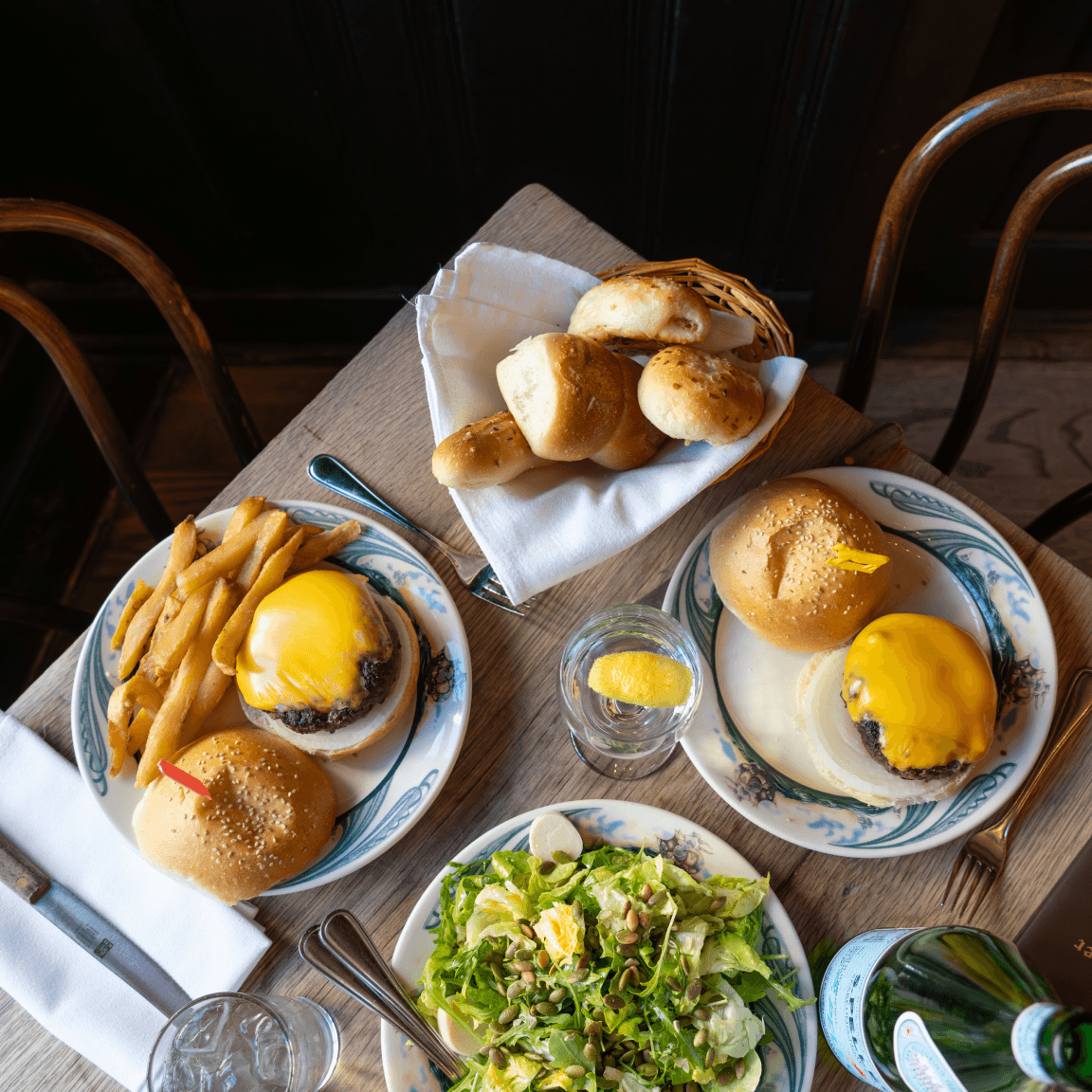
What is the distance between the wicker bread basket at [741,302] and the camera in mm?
1278

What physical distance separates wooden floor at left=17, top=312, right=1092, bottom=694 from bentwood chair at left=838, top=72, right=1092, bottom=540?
3.69 ft

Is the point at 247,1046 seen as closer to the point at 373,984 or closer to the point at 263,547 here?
the point at 373,984

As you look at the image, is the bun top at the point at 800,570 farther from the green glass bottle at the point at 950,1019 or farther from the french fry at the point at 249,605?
the french fry at the point at 249,605

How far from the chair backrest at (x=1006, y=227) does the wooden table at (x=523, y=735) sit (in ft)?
Answer: 0.76

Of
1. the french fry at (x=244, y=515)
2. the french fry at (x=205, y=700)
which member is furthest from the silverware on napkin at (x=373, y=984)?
the french fry at (x=244, y=515)

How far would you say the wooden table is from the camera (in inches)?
47.1

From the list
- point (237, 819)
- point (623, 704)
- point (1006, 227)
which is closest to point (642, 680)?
point (623, 704)

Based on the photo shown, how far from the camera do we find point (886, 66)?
1973 millimetres

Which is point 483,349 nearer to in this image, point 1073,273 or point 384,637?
point 384,637

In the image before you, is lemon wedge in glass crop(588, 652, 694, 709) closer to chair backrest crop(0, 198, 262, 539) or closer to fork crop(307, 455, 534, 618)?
fork crop(307, 455, 534, 618)

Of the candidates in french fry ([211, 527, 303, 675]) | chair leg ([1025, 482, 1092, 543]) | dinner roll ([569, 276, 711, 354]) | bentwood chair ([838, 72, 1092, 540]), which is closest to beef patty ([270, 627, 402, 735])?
french fry ([211, 527, 303, 675])

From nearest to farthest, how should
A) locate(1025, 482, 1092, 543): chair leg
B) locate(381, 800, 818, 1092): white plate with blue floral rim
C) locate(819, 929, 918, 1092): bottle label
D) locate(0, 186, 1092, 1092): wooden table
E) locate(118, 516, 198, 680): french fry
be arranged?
locate(819, 929, 918, 1092): bottle label → locate(381, 800, 818, 1092): white plate with blue floral rim → locate(0, 186, 1092, 1092): wooden table → locate(118, 516, 198, 680): french fry → locate(1025, 482, 1092, 543): chair leg

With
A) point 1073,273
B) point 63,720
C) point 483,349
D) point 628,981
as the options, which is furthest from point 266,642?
point 1073,273

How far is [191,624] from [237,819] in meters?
0.32
